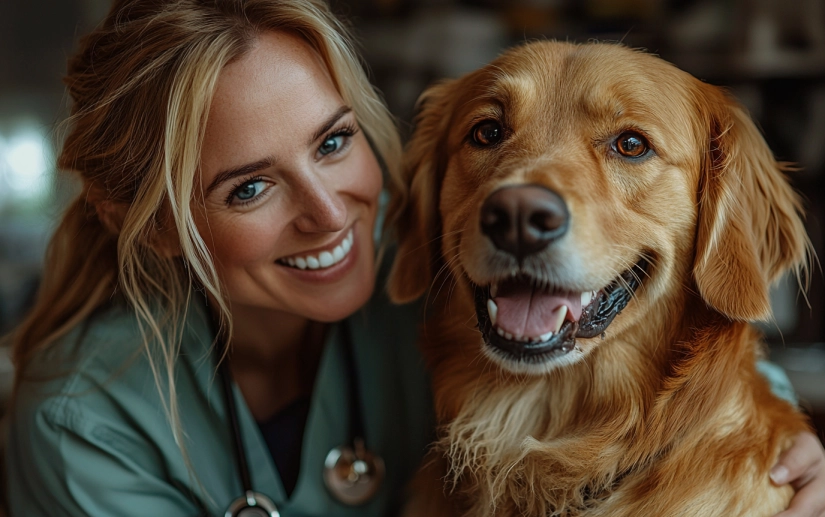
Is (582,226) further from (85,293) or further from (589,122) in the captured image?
(85,293)

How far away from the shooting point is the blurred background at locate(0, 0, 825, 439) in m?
3.15

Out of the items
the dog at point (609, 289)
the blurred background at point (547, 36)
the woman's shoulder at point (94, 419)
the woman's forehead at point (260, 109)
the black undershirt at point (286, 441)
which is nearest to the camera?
the dog at point (609, 289)

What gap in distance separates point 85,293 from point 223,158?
2.01ft

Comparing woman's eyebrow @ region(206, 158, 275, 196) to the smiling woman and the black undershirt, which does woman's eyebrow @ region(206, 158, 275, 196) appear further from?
the black undershirt

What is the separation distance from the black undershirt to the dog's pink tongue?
2.38 feet

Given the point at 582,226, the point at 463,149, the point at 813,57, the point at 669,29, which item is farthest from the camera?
the point at 669,29

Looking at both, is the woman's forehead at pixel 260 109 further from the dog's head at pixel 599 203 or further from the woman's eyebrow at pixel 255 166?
the dog's head at pixel 599 203

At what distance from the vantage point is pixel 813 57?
10.1 feet

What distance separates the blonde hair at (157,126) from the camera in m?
1.35

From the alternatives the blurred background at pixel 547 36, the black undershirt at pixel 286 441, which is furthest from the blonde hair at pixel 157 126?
the blurred background at pixel 547 36

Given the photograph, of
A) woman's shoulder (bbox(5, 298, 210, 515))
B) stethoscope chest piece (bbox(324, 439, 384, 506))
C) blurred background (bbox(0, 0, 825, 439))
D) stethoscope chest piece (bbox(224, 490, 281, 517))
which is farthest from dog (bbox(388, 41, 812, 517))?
blurred background (bbox(0, 0, 825, 439))

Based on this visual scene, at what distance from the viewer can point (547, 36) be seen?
9.74 ft

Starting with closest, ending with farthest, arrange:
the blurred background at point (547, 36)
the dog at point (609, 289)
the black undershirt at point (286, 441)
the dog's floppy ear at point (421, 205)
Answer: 1. the dog at point (609, 289)
2. the dog's floppy ear at point (421, 205)
3. the black undershirt at point (286, 441)
4. the blurred background at point (547, 36)

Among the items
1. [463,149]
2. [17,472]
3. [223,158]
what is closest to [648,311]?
[463,149]
